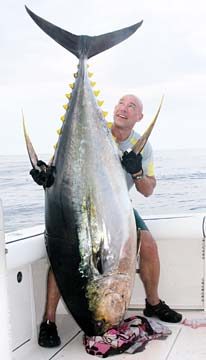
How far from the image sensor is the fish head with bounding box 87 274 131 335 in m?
2.31

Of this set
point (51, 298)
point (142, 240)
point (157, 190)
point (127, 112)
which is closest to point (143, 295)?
point (142, 240)

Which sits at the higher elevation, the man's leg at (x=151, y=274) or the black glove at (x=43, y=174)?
the black glove at (x=43, y=174)

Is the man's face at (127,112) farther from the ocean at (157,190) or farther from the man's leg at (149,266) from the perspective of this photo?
the ocean at (157,190)

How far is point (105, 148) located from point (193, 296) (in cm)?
118

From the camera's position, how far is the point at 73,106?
2.38 meters

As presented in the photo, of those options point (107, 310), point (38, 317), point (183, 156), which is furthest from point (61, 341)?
point (183, 156)

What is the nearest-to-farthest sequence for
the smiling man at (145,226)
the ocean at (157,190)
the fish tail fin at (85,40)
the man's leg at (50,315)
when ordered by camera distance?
the fish tail fin at (85,40), the man's leg at (50,315), the smiling man at (145,226), the ocean at (157,190)

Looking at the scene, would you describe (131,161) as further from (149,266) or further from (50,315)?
(50,315)

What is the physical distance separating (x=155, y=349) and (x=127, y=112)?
4.00 feet

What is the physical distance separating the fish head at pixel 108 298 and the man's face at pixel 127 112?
0.86 m

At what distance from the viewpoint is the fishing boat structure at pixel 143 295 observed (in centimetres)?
242

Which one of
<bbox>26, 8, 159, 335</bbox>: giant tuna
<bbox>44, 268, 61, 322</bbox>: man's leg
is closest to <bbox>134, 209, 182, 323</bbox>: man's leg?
<bbox>26, 8, 159, 335</bbox>: giant tuna

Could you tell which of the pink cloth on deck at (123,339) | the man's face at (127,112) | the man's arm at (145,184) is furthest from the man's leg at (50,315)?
the man's face at (127,112)

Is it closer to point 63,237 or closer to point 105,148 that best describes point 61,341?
point 63,237
